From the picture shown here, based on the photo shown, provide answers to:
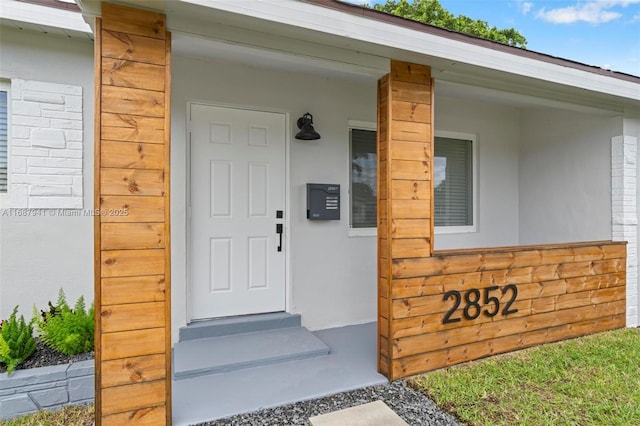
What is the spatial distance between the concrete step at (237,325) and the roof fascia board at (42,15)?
2592 millimetres

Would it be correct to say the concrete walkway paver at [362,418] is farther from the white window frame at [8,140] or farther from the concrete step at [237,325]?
the white window frame at [8,140]

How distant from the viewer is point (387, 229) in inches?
105

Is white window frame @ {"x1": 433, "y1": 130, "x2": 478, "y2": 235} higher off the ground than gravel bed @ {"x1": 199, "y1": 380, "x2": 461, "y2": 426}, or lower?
higher

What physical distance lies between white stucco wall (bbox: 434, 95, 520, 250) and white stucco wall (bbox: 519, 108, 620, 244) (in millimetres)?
143

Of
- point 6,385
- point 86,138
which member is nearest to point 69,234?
point 86,138

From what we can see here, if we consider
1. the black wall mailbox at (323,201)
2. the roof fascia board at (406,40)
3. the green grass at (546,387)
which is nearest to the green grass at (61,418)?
the green grass at (546,387)

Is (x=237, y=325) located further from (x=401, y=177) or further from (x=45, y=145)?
(x=45, y=145)

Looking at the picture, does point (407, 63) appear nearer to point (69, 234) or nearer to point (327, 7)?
point (327, 7)

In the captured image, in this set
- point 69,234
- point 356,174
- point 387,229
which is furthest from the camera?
point 356,174

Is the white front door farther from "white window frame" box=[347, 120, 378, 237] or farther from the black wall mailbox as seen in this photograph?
"white window frame" box=[347, 120, 378, 237]

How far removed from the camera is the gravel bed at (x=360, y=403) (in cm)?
215

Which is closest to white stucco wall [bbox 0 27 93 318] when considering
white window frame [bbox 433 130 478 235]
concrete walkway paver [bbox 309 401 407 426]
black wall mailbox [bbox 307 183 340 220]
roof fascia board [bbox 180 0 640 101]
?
roof fascia board [bbox 180 0 640 101]

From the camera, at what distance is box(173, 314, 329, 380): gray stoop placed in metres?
2.71

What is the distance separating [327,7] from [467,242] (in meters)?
3.47
